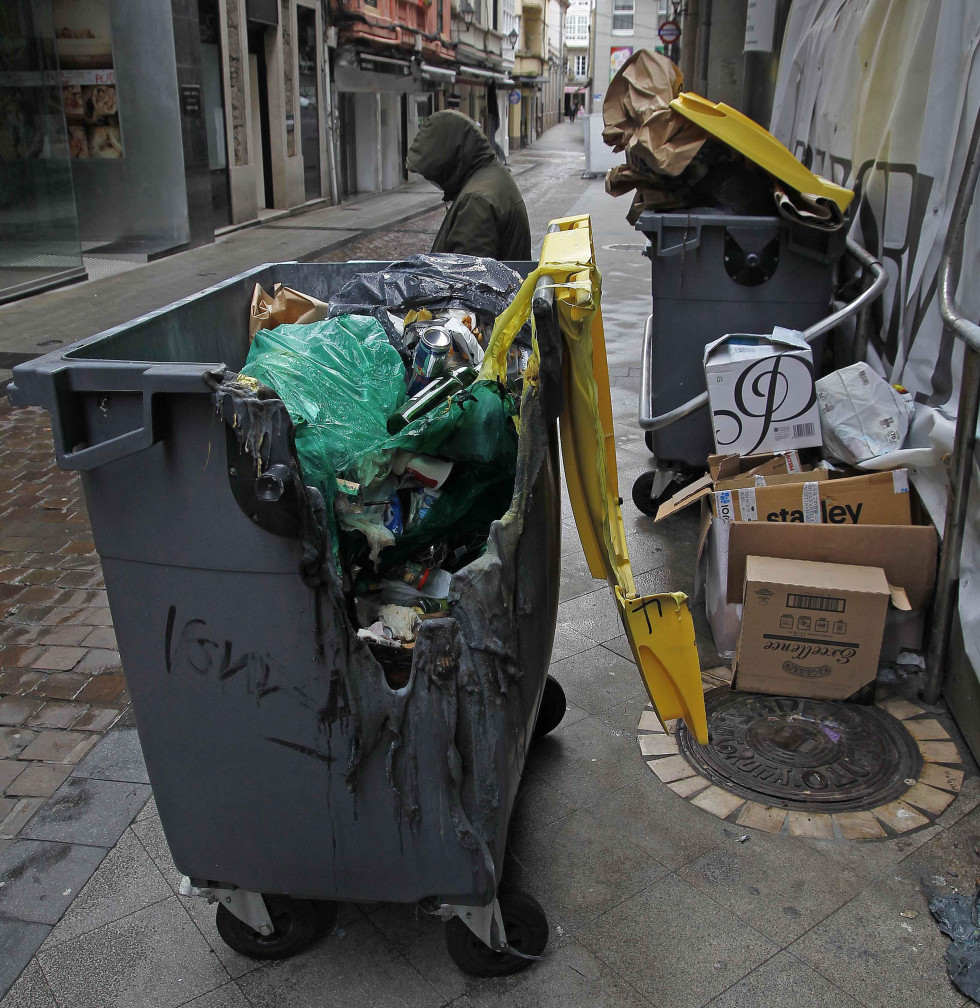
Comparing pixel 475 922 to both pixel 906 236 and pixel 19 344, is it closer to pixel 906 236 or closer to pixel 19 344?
pixel 906 236

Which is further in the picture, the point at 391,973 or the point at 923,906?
the point at 923,906

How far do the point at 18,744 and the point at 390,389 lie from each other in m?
1.84

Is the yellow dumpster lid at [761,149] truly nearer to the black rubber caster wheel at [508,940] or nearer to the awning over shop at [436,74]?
the black rubber caster wheel at [508,940]

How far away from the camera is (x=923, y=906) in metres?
2.44

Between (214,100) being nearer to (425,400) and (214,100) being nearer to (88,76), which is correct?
(88,76)

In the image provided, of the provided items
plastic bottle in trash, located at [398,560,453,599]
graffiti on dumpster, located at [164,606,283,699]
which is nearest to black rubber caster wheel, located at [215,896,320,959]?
graffiti on dumpster, located at [164,606,283,699]

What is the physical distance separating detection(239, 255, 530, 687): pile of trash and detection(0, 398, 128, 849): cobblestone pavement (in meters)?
1.48

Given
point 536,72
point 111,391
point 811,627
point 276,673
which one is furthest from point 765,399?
point 536,72

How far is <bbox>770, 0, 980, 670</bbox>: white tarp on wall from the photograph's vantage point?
11.0 feet

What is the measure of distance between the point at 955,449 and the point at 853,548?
50 cm

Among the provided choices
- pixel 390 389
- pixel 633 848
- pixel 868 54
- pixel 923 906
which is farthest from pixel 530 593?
pixel 868 54

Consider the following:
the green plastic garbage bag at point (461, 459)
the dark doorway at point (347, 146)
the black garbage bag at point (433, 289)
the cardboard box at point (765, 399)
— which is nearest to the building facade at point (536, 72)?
the dark doorway at point (347, 146)

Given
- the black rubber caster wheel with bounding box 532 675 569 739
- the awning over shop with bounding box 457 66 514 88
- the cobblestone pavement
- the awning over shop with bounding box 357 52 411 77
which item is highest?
the awning over shop with bounding box 457 66 514 88

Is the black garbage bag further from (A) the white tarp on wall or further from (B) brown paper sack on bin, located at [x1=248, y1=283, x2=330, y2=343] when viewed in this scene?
(A) the white tarp on wall
